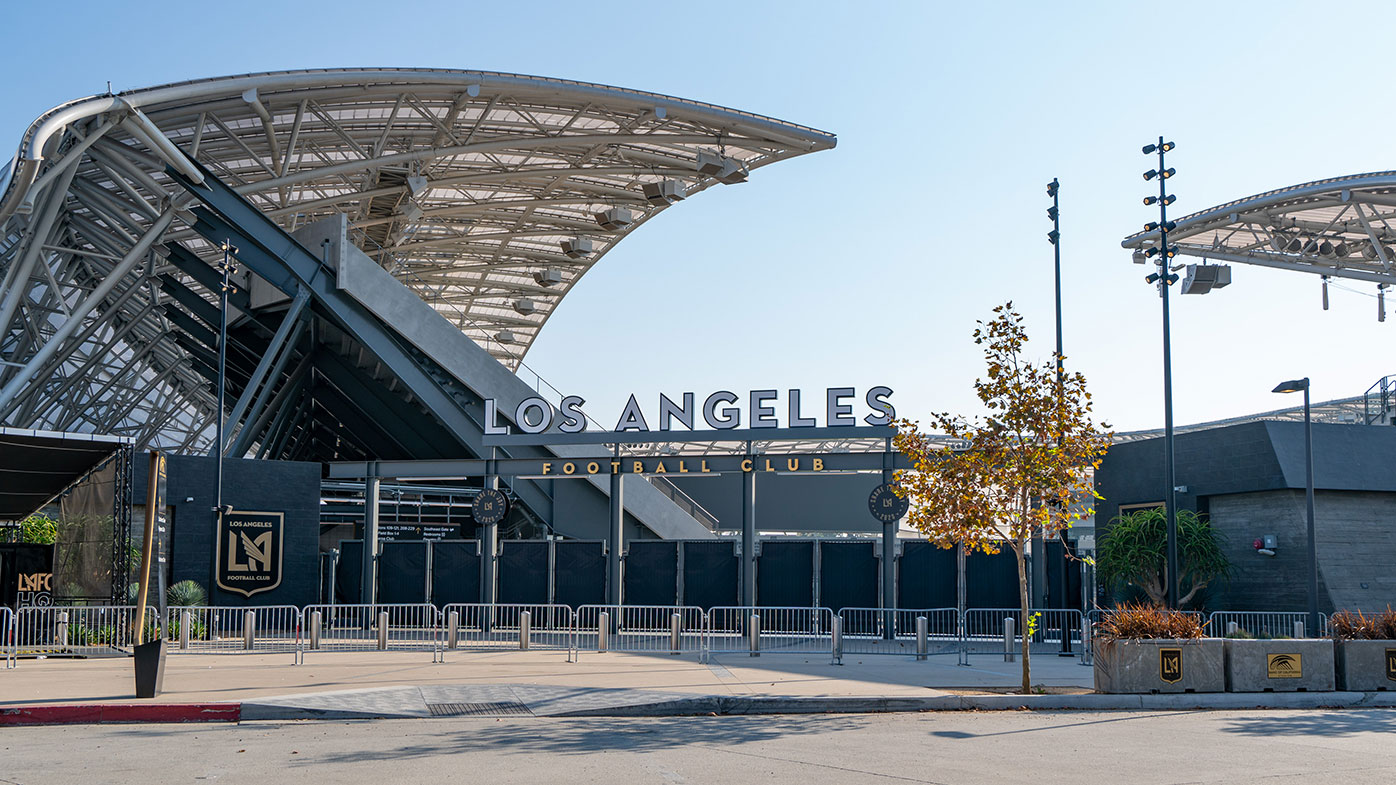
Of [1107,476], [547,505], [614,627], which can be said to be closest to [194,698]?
[614,627]

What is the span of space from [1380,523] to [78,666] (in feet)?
99.7

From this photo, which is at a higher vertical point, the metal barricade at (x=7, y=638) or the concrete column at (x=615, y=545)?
the concrete column at (x=615, y=545)

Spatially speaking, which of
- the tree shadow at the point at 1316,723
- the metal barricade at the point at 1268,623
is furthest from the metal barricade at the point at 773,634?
the metal barricade at the point at 1268,623

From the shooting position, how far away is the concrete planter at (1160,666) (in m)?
18.2

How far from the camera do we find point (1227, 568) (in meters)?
30.2

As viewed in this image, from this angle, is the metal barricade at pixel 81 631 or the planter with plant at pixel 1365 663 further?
the metal barricade at pixel 81 631

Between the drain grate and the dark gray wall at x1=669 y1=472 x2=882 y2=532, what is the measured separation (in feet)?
170

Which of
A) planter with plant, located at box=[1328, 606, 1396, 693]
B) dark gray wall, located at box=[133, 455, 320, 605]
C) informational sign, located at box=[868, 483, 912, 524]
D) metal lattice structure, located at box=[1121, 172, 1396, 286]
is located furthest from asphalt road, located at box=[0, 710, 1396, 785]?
metal lattice structure, located at box=[1121, 172, 1396, 286]

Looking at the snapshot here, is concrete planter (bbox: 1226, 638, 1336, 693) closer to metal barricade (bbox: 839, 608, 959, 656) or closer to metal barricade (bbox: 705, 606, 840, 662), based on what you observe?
metal barricade (bbox: 839, 608, 959, 656)

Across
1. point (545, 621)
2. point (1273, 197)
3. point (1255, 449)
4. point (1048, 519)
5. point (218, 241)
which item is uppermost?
point (1273, 197)

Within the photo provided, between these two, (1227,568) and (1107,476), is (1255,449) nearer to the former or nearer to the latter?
(1227,568)

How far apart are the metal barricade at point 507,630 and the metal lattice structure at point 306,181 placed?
10.2 meters

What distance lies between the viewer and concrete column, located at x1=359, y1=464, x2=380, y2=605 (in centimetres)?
3422

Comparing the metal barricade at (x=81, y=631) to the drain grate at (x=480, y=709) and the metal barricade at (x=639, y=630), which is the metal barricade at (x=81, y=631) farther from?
the drain grate at (x=480, y=709)
